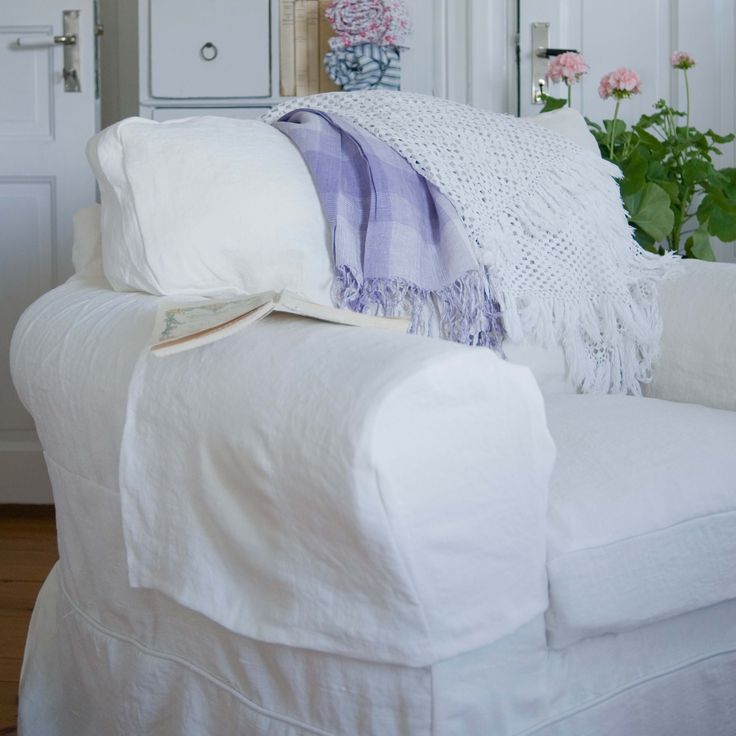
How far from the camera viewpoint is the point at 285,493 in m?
0.74

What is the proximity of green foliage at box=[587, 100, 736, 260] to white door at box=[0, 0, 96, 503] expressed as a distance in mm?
1263

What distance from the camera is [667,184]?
2182mm

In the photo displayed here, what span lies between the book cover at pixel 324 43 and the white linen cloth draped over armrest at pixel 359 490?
1827 mm

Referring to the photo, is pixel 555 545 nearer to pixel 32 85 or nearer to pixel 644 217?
pixel 644 217

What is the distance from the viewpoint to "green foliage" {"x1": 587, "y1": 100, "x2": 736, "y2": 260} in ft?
6.77

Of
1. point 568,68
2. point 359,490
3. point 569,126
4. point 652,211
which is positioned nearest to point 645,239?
point 652,211

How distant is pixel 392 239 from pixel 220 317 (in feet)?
1.47

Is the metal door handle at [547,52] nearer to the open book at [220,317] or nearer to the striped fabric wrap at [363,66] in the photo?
the striped fabric wrap at [363,66]

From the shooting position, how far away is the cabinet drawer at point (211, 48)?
99.5 inches

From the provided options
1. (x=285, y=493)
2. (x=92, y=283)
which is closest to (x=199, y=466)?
(x=285, y=493)

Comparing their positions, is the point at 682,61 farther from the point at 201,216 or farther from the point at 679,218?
the point at 201,216

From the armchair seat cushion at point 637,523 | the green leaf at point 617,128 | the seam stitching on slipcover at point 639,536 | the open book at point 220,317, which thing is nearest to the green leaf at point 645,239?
the green leaf at point 617,128

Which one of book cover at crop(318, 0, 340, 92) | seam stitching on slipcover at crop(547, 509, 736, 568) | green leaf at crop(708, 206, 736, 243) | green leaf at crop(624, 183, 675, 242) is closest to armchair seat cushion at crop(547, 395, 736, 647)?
seam stitching on slipcover at crop(547, 509, 736, 568)

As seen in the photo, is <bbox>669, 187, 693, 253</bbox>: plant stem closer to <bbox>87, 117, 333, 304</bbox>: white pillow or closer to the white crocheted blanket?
the white crocheted blanket
